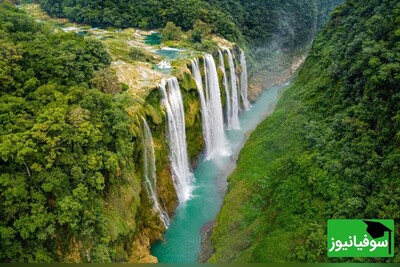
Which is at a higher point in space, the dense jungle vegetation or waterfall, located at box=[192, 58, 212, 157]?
the dense jungle vegetation

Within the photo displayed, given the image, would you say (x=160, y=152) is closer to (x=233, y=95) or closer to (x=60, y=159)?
(x=60, y=159)

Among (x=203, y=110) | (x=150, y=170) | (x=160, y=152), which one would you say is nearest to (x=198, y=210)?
(x=150, y=170)

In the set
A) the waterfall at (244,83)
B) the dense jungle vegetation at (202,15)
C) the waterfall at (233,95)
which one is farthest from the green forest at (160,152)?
the dense jungle vegetation at (202,15)

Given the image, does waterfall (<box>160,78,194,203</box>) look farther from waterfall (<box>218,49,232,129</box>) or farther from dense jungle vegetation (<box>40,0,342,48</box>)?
Answer: dense jungle vegetation (<box>40,0,342,48</box>)

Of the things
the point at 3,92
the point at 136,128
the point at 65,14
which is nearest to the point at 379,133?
the point at 136,128

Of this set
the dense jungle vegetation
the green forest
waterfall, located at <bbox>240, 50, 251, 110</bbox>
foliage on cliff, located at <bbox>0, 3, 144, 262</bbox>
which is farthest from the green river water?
the dense jungle vegetation

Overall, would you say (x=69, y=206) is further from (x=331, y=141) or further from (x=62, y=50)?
(x=331, y=141)
